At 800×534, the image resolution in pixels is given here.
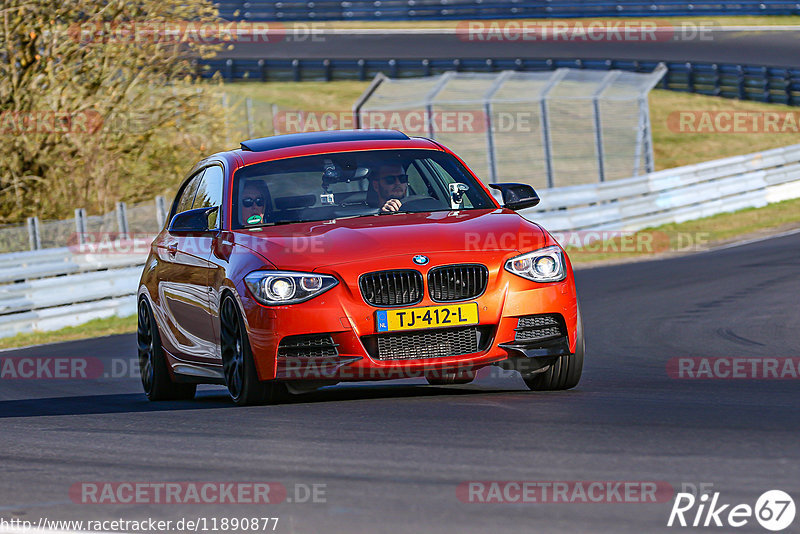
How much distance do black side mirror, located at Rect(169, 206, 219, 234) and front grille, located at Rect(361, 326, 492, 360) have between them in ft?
5.28

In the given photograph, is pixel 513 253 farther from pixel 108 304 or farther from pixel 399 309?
pixel 108 304

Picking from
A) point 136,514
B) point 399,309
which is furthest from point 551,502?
point 399,309

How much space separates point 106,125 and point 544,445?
1865cm

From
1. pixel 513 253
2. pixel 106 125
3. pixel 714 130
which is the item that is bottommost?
pixel 714 130

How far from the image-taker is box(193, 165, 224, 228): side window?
29.0 feet

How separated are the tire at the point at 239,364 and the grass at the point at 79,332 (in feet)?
28.8

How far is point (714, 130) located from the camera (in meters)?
36.8

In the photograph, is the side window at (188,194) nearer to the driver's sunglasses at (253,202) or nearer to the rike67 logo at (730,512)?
the driver's sunglasses at (253,202)

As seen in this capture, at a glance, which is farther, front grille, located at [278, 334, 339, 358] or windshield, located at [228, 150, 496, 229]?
windshield, located at [228, 150, 496, 229]

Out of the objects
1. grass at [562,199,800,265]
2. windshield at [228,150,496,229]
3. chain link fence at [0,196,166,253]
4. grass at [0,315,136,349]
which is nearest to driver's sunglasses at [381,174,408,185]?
windshield at [228,150,496,229]

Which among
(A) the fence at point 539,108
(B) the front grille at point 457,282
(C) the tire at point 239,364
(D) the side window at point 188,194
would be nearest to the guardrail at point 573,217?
(A) the fence at point 539,108

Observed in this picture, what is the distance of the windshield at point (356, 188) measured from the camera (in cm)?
Answer: 842

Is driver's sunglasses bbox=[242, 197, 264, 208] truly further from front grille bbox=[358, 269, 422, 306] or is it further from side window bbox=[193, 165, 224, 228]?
front grille bbox=[358, 269, 422, 306]

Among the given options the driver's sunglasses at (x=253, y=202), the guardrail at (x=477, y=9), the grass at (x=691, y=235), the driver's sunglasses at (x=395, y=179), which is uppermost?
the driver's sunglasses at (x=395, y=179)
